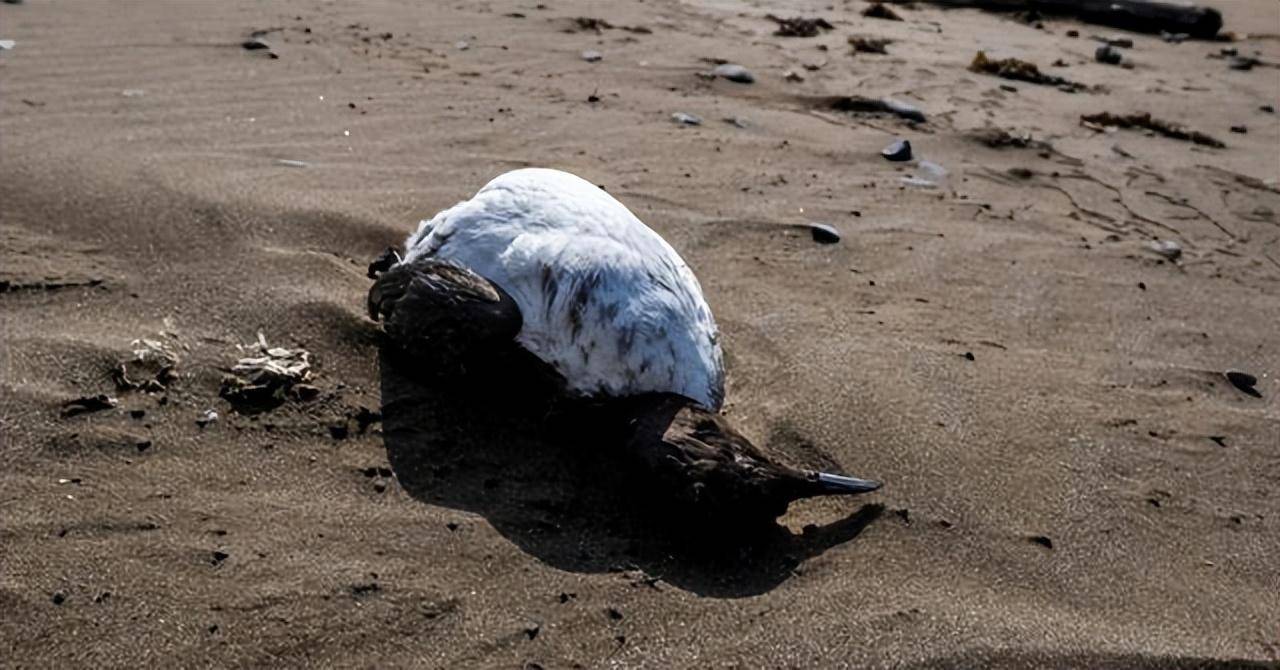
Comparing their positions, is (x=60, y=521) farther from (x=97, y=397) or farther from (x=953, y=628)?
(x=953, y=628)

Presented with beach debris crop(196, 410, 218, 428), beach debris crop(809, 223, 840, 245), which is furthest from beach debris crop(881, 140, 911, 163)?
beach debris crop(196, 410, 218, 428)

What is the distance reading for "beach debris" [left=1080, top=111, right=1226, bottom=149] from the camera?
660 cm

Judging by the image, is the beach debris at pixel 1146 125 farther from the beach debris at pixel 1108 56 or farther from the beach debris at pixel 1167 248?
the beach debris at pixel 1167 248

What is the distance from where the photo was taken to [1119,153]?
20.4 ft

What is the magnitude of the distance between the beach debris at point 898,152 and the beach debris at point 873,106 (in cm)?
64

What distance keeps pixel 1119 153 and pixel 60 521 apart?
5.29 m

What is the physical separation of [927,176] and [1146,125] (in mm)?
1866

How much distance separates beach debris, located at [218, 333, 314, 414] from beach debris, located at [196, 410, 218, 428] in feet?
0.20

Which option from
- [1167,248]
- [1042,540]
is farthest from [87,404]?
[1167,248]

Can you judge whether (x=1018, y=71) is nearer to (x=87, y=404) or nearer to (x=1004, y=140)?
(x=1004, y=140)

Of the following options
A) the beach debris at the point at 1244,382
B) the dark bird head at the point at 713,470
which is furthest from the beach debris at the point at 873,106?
the dark bird head at the point at 713,470

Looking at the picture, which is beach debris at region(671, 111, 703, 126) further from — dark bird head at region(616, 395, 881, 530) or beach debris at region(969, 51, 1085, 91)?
dark bird head at region(616, 395, 881, 530)

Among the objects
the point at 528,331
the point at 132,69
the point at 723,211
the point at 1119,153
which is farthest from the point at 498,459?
the point at 1119,153

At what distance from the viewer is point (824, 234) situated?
15.6ft
